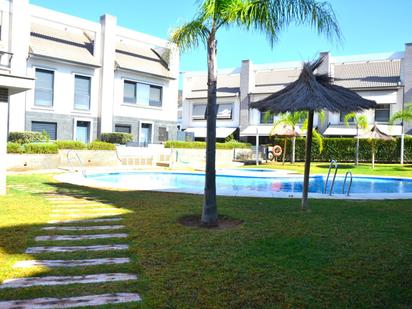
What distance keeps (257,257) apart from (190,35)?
607 centimetres

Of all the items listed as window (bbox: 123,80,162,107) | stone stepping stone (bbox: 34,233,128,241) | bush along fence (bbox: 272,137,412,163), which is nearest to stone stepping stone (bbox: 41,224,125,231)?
stone stepping stone (bbox: 34,233,128,241)

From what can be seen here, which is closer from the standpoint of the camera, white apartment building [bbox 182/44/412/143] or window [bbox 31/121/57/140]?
window [bbox 31/121/57/140]

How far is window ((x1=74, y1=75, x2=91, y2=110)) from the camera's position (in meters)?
35.6

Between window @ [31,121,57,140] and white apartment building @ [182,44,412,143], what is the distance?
16.2 metres

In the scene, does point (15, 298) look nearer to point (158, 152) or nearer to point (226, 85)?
point (158, 152)

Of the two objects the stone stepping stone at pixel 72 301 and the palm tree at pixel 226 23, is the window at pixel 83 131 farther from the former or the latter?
the stone stepping stone at pixel 72 301

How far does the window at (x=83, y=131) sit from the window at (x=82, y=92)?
53.5 inches

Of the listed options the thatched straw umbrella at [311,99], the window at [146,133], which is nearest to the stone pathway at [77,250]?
the thatched straw umbrella at [311,99]

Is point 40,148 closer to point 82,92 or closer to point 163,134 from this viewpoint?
point 82,92

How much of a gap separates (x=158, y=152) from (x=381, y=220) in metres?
24.0

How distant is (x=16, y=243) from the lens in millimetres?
7383

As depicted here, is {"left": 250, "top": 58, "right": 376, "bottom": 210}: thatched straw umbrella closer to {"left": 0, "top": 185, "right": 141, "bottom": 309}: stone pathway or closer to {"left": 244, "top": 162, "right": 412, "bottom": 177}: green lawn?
{"left": 0, "top": 185, "right": 141, "bottom": 309}: stone pathway

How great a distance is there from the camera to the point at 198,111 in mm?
52156

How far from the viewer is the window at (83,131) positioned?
3600cm
